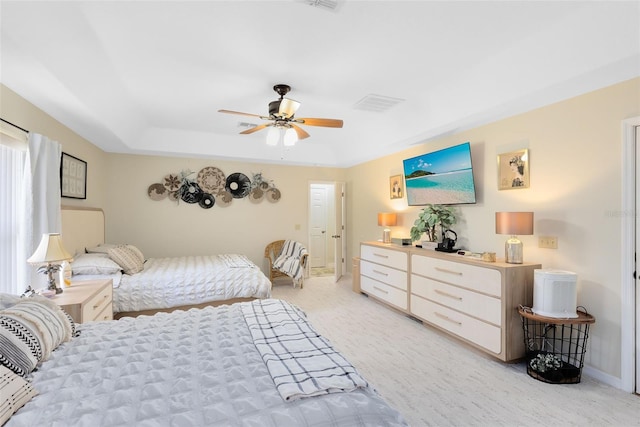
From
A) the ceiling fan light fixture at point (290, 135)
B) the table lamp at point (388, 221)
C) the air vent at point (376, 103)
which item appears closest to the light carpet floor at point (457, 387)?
the table lamp at point (388, 221)

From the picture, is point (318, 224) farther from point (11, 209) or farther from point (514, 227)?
point (11, 209)

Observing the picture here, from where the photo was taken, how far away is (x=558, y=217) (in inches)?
107

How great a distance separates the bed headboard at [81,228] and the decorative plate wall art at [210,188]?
93 centimetres

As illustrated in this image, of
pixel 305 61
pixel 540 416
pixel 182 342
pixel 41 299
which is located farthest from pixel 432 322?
pixel 41 299

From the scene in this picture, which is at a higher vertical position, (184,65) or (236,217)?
(184,65)

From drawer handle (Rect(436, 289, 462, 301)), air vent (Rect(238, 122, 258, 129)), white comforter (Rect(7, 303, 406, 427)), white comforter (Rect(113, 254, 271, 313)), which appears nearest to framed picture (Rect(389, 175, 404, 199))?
drawer handle (Rect(436, 289, 462, 301))

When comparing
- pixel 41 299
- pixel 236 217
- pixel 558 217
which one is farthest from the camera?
pixel 236 217

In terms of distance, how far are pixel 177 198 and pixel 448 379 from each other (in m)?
4.82

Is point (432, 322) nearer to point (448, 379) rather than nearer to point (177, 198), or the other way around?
point (448, 379)

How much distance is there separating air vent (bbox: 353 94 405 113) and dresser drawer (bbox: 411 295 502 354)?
2378mm

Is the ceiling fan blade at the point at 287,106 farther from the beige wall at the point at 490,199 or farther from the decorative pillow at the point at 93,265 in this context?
the decorative pillow at the point at 93,265

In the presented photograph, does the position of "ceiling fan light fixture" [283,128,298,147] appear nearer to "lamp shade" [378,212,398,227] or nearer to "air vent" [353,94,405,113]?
"air vent" [353,94,405,113]

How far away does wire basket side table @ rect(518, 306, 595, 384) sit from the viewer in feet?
7.92

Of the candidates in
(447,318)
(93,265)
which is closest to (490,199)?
(447,318)
